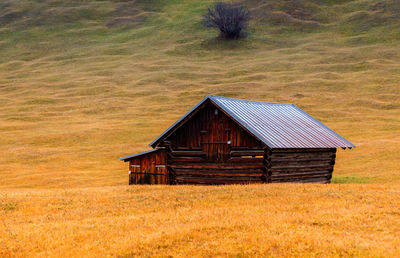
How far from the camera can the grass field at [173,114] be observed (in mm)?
14188

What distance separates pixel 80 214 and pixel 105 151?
3422 centimetres

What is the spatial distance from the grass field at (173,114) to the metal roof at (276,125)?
138 inches

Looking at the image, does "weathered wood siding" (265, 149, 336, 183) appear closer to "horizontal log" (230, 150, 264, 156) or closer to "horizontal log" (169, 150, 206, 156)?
"horizontal log" (230, 150, 264, 156)

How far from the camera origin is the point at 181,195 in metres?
22.0

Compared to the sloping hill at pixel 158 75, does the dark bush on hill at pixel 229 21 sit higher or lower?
higher

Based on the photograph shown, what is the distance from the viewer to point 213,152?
1168 inches

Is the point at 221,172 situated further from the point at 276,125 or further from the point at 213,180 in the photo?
the point at 276,125

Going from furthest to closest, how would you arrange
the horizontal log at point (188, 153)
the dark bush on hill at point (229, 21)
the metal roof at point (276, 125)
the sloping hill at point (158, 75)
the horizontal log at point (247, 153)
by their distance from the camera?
the dark bush on hill at point (229, 21) → the sloping hill at point (158, 75) → the horizontal log at point (188, 153) → the horizontal log at point (247, 153) → the metal roof at point (276, 125)

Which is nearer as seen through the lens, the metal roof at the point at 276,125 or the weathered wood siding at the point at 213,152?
the metal roof at the point at 276,125

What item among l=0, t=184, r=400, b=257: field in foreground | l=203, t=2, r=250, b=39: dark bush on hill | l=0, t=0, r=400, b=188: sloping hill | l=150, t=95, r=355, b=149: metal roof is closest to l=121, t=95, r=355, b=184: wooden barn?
l=150, t=95, r=355, b=149: metal roof

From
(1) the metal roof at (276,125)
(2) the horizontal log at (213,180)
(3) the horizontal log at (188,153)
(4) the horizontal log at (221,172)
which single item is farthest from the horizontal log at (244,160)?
(3) the horizontal log at (188,153)

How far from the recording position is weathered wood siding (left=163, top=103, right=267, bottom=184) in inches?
1119

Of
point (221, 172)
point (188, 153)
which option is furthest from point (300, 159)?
point (188, 153)

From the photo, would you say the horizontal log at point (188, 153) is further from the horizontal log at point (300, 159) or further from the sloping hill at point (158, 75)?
the sloping hill at point (158, 75)
